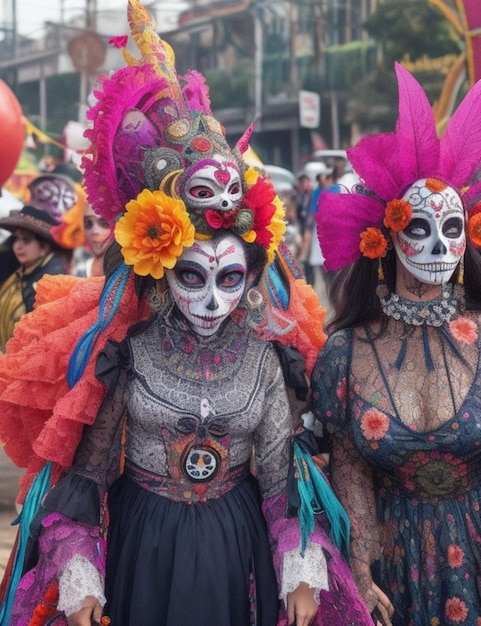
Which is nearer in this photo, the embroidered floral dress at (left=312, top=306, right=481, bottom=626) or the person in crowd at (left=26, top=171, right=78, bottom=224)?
the embroidered floral dress at (left=312, top=306, right=481, bottom=626)

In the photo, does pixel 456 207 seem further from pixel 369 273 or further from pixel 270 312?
pixel 270 312

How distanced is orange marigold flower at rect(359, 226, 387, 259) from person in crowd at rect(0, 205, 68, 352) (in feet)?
11.0

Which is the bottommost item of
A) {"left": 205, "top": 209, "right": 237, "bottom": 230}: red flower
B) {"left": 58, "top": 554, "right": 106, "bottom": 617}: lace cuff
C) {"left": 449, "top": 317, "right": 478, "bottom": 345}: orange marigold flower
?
{"left": 58, "top": 554, "right": 106, "bottom": 617}: lace cuff

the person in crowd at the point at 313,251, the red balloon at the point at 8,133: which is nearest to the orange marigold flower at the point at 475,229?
the red balloon at the point at 8,133

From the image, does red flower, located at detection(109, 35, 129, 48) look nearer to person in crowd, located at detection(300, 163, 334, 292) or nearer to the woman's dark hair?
the woman's dark hair

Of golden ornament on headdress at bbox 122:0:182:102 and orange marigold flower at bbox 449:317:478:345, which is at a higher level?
golden ornament on headdress at bbox 122:0:182:102

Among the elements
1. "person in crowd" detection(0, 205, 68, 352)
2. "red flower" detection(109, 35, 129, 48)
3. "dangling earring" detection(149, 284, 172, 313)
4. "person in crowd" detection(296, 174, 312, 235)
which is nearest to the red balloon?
"person in crowd" detection(0, 205, 68, 352)

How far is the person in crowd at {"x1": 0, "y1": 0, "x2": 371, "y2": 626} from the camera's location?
268 centimetres

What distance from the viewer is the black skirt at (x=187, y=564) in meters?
2.71

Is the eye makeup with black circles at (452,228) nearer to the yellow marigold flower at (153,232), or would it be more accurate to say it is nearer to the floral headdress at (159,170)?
the floral headdress at (159,170)

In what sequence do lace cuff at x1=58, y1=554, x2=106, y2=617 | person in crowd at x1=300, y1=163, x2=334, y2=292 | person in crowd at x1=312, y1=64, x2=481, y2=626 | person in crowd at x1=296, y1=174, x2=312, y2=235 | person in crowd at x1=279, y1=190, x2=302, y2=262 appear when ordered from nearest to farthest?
lace cuff at x1=58, y1=554, x2=106, y2=617
person in crowd at x1=312, y1=64, x2=481, y2=626
person in crowd at x1=300, y1=163, x2=334, y2=292
person in crowd at x1=279, y1=190, x2=302, y2=262
person in crowd at x1=296, y1=174, x2=312, y2=235

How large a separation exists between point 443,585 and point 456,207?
1152 millimetres

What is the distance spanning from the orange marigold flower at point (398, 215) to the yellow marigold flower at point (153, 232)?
638mm

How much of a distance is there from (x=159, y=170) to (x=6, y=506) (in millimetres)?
3802
